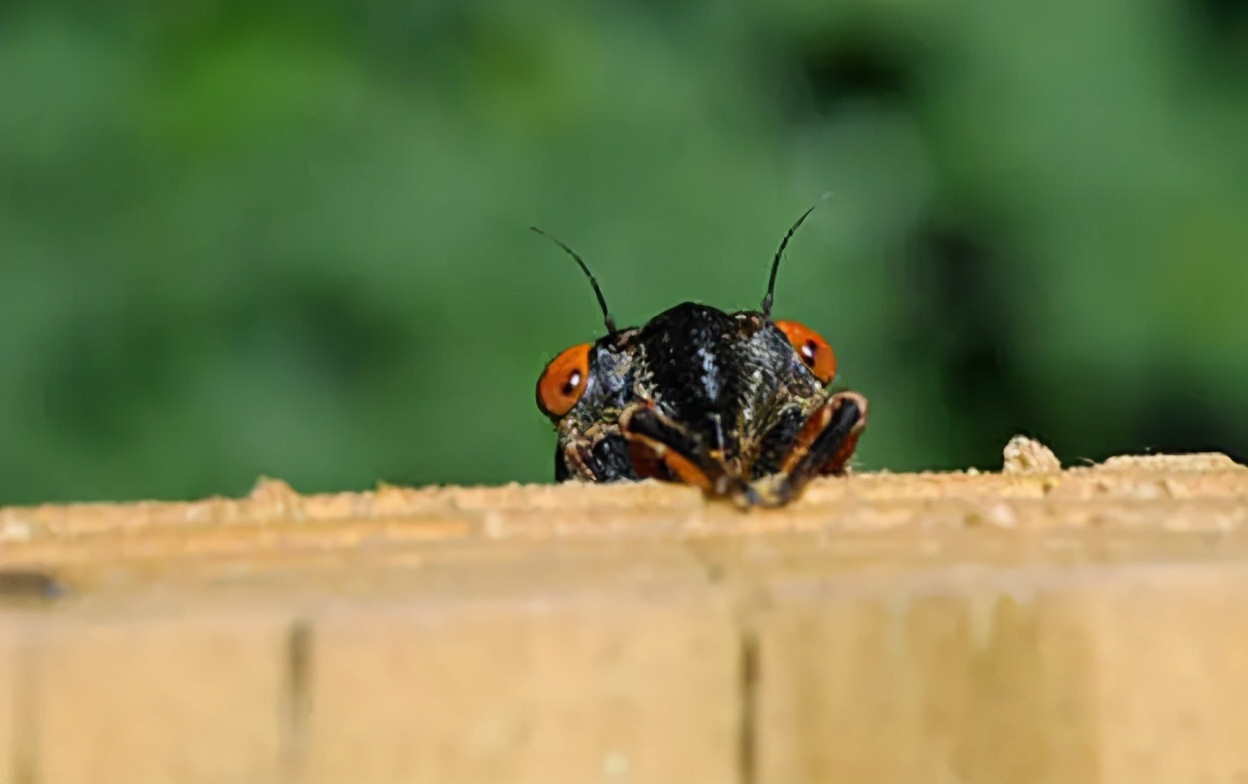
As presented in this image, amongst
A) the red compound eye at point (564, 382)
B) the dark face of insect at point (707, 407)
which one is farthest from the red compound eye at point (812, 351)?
the red compound eye at point (564, 382)

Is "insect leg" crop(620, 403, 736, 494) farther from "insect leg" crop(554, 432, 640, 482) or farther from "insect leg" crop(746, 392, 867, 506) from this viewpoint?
"insect leg" crop(554, 432, 640, 482)

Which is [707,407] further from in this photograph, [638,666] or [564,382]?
[638,666]

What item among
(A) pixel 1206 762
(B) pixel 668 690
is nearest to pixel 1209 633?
(A) pixel 1206 762

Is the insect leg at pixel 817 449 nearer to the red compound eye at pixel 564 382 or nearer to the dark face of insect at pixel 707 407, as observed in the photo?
the dark face of insect at pixel 707 407

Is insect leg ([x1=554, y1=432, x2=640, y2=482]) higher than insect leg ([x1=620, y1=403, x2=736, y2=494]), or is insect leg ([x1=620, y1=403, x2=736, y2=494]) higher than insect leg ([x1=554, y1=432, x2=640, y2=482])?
insect leg ([x1=554, y1=432, x2=640, y2=482])

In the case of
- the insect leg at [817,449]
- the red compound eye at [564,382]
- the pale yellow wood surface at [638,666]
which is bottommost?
the pale yellow wood surface at [638,666]

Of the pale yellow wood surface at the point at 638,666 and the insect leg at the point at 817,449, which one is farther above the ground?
the insect leg at the point at 817,449

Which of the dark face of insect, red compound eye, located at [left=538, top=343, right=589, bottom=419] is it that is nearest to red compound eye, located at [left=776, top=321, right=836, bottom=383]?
the dark face of insect
